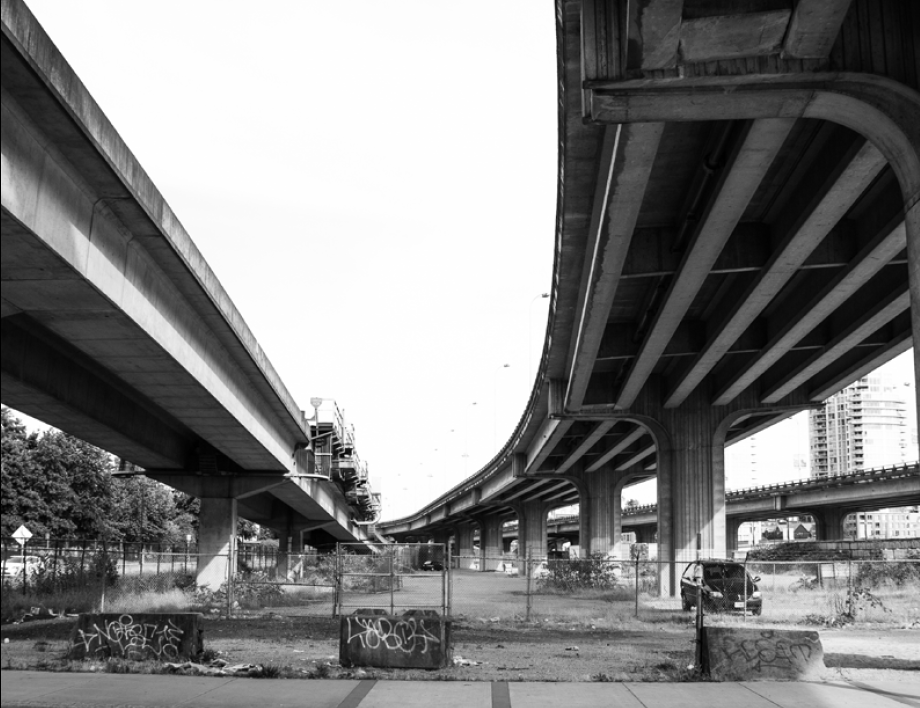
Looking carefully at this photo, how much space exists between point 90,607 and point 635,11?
70.7ft

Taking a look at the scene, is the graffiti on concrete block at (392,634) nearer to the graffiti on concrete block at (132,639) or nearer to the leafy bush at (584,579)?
the graffiti on concrete block at (132,639)

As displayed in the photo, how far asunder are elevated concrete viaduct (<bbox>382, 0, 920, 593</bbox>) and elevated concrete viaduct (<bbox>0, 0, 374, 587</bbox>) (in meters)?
6.77

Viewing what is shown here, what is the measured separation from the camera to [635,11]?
12375 mm

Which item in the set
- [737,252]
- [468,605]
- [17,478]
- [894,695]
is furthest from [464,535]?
[894,695]

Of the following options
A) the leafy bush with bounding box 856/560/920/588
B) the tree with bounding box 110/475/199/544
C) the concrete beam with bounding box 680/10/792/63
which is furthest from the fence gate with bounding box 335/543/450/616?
the tree with bounding box 110/475/199/544

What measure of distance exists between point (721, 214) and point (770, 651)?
8.69 meters

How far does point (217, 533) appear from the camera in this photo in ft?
120

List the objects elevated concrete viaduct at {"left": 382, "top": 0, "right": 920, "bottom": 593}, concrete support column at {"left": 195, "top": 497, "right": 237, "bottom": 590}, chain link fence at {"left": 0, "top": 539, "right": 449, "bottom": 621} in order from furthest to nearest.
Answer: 1. concrete support column at {"left": 195, "top": 497, "right": 237, "bottom": 590}
2. chain link fence at {"left": 0, "top": 539, "right": 449, "bottom": 621}
3. elevated concrete viaduct at {"left": 382, "top": 0, "right": 920, "bottom": 593}

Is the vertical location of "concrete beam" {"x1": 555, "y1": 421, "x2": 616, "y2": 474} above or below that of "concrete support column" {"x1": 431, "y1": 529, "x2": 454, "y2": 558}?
above

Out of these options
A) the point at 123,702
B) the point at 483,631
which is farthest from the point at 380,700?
the point at 483,631

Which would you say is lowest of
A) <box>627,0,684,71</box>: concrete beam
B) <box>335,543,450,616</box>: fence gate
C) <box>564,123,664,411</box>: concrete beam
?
<box>335,543,450,616</box>: fence gate

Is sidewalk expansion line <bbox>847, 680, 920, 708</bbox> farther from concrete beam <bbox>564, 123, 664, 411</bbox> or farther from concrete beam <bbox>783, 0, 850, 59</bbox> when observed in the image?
concrete beam <bbox>564, 123, 664, 411</bbox>

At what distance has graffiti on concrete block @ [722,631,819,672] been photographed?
14484 mm

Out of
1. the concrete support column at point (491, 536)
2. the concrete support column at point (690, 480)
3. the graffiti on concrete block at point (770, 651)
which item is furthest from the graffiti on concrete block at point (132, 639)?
the concrete support column at point (491, 536)
